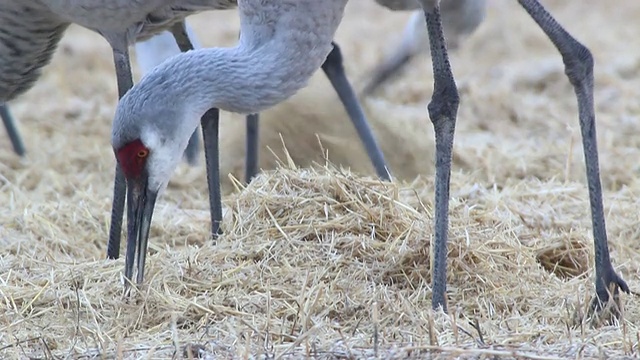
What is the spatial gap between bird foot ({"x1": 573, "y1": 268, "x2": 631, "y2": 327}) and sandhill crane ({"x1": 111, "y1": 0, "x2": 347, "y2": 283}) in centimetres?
141

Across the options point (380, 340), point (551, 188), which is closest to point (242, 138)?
point (551, 188)

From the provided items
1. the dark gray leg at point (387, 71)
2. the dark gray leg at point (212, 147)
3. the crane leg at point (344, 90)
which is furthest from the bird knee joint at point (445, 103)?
the dark gray leg at point (387, 71)

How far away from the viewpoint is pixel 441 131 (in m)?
4.64

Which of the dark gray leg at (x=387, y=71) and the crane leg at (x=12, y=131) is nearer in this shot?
the dark gray leg at (x=387, y=71)

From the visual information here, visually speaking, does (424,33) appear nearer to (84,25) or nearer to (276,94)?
(84,25)

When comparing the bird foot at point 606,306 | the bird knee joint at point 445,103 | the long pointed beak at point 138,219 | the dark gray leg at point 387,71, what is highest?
the dark gray leg at point 387,71

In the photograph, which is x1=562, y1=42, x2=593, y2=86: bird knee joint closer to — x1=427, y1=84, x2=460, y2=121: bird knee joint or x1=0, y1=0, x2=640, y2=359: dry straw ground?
x1=427, y1=84, x2=460, y2=121: bird knee joint

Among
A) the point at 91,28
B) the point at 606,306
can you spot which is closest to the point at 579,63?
→ the point at 606,306

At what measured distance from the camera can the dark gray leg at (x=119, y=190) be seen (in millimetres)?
5586

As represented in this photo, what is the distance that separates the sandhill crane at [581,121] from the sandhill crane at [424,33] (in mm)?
2624

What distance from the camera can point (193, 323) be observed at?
4.36m

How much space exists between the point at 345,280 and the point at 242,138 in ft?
10.6

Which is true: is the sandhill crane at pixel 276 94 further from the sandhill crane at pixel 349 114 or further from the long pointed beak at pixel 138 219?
the sandhill crane at pixel 349 114

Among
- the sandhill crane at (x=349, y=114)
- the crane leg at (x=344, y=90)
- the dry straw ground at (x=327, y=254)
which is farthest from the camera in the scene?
the crane leg at (x=344, y=90)
